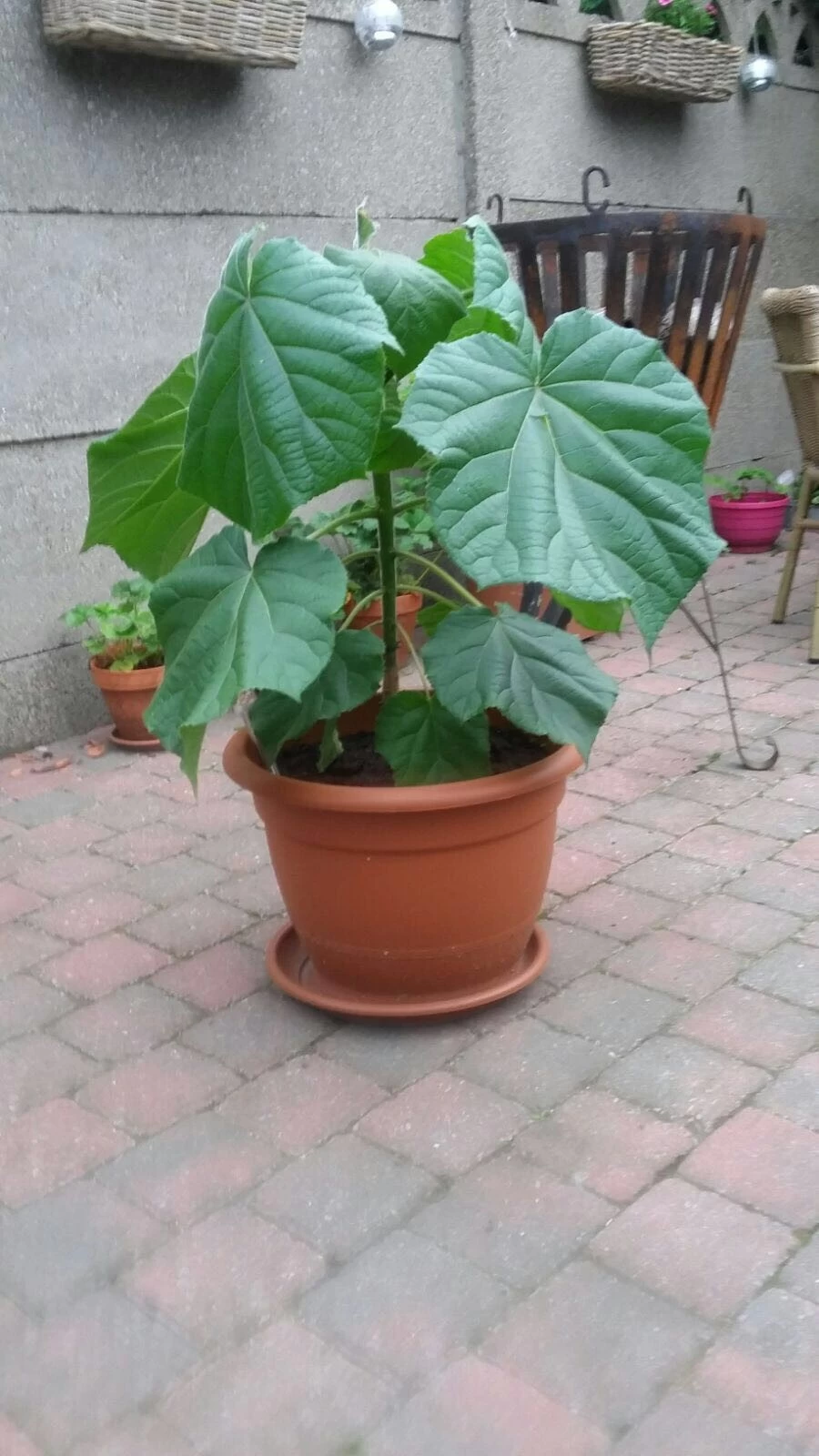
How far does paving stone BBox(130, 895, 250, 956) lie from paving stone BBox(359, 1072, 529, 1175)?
56cm

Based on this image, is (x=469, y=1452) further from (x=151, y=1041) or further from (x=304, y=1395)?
(x=151, y=1041)

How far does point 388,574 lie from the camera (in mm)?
1742

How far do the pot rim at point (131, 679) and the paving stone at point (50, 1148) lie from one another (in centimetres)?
143

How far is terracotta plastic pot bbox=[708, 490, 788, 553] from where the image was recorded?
4836 millimetres

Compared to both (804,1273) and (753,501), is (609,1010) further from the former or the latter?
(753,501)

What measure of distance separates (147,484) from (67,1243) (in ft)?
3.01

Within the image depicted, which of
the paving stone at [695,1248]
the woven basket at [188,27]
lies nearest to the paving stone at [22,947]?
the paving stone at [695,1248]

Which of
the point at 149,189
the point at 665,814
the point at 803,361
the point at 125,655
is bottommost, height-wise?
the point at 665,814

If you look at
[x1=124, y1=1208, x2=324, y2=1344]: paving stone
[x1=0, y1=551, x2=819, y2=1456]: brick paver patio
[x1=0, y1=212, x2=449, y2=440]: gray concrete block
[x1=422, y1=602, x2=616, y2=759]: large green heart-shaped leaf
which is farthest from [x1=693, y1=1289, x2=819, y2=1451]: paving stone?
[x1=0, y1=212, x2=449, y2=440]: gray concrete block

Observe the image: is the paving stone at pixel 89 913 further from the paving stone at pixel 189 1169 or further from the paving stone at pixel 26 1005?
the paving stone at pixel 189 1169

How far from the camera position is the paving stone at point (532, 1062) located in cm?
161

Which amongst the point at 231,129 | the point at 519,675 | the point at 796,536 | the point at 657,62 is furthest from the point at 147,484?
the point at 657,62

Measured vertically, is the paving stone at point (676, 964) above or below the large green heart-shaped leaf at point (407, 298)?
below

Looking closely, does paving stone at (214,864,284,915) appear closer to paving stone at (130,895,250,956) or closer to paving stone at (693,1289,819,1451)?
paving stone at (130,895,250,956)
